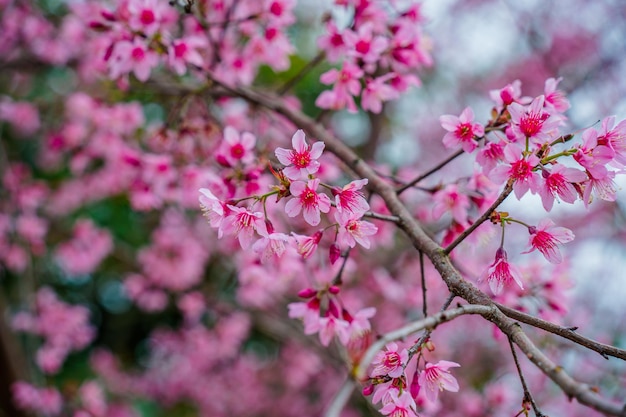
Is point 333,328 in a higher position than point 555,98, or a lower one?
lower

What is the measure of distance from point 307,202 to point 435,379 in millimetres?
395

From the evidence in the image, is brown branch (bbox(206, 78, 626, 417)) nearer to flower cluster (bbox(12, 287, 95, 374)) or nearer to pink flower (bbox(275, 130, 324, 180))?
pink flower (bbox(275, 130, 324, 180))

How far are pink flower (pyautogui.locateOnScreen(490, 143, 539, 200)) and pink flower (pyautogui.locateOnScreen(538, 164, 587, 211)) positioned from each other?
0.07ft

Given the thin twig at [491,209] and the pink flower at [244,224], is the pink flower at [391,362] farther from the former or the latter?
the pink flower at [244,224]

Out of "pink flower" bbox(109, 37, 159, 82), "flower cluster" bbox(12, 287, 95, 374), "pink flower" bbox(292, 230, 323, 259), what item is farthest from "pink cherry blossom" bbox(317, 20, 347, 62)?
"flower cluster" bbox(12, 287, 95, 374)

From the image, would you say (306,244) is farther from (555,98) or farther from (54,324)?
(54,324)

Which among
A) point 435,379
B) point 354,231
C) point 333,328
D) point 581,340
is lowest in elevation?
point 333,328

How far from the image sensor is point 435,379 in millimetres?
992

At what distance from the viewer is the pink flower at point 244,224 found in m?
1.03

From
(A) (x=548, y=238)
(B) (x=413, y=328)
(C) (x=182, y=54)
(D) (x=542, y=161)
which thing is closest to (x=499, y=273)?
(A) (x=548, y=238)

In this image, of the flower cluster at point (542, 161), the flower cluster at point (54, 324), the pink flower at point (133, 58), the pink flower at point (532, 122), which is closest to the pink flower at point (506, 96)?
the flower cluster at point (542, 161)

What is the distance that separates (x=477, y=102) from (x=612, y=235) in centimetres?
145

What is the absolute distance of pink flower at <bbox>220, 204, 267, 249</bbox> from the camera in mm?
1033

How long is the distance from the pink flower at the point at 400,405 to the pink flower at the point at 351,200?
0.32 metres
